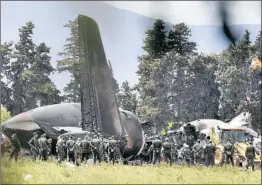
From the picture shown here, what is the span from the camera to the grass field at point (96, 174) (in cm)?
384

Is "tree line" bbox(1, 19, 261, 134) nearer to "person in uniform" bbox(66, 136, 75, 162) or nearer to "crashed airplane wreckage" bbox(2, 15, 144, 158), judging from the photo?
"crashed airplane wreckage" bbox(2, 15, 144, 158)

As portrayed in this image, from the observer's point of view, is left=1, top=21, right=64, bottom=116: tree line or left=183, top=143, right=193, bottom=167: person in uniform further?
left=183, top=143, right=193, bottom=167: person in uniform

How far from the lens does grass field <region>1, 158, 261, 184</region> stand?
3.84m

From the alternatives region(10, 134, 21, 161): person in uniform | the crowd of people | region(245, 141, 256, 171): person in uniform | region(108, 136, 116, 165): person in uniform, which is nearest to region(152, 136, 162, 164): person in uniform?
the crowd of people

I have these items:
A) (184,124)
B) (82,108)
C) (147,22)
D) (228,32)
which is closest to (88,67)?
(82,108)

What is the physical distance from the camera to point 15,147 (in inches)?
150

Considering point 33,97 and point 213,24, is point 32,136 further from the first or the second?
point 213,24

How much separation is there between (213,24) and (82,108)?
1.29 m

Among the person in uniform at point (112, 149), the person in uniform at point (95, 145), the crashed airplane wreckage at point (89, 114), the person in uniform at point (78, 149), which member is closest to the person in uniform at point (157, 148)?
the crashed airplane wreckage at point (89, 114)

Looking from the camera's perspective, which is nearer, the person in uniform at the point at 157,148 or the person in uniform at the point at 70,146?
the person in uniform at the point at 70,146

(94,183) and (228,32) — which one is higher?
(228,32)

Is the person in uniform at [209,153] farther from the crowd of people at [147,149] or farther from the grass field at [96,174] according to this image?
the grass field at [96,174]

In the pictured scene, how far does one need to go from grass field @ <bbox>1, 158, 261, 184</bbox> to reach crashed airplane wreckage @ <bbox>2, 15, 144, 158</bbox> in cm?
15

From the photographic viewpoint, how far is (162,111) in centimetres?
A: 399
